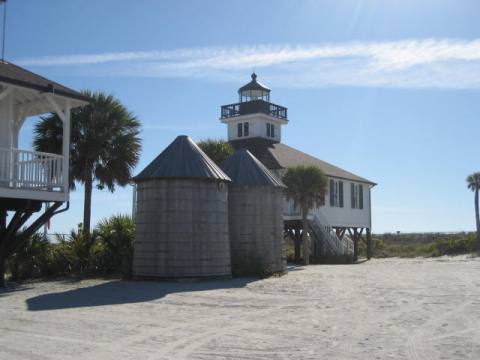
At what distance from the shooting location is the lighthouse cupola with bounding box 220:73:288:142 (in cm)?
3831

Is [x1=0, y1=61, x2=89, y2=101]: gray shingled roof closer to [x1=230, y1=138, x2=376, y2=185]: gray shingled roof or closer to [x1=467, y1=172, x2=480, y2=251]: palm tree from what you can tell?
[x1=230, y1=138, x2=376, y2=185]: gray shingled roof

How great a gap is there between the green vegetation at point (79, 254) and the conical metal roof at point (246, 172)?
3981 mm

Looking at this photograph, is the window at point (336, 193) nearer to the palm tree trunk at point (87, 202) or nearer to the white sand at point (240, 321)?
the palm tree trunk at point (87, 202)

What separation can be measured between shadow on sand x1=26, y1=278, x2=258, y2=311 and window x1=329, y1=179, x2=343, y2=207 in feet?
61.1

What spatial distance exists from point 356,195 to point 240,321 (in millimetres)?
29743

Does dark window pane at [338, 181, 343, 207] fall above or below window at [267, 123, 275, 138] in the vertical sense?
below

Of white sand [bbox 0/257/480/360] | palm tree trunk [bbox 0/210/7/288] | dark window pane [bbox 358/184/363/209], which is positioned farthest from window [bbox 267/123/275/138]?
palm tree trunk [bbox 0/210/7/288]

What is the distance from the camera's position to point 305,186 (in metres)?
29.5

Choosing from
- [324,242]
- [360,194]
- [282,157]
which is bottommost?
[324,242]

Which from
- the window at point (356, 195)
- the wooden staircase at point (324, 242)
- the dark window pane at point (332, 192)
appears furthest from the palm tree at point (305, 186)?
the window at point (356, 195)

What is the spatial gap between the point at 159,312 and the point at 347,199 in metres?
27.8

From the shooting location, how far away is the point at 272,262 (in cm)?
2019

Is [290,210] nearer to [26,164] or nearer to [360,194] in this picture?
[360,194]

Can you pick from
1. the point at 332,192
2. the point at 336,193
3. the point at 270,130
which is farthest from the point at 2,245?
the point at 270,130
